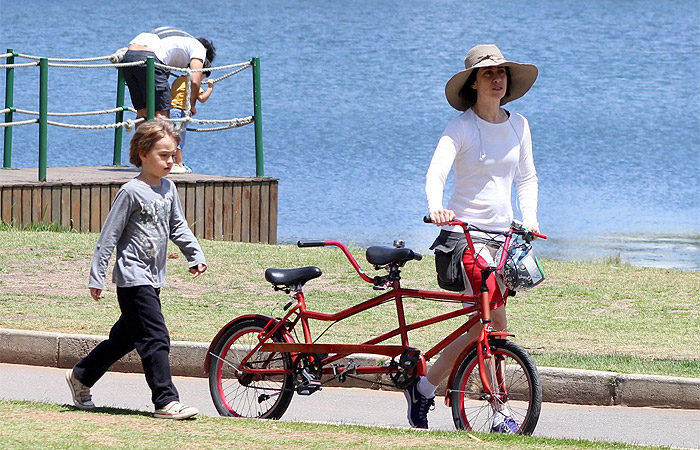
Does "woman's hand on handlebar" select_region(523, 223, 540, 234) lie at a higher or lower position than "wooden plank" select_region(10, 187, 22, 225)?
higher

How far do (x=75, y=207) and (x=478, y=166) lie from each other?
9.46 m

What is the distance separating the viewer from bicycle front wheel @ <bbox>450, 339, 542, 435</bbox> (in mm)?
6789

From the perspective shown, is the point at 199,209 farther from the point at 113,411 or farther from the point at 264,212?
the point at 113,411

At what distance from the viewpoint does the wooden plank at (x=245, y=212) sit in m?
17.5

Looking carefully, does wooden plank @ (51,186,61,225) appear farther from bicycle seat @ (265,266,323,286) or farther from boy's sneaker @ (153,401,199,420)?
boy's sneaker @ (153,401,199,420)

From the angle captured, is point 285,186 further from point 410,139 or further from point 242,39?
point 242,39

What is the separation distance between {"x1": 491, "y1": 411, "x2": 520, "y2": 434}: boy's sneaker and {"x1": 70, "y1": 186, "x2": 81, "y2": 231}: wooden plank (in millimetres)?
9623

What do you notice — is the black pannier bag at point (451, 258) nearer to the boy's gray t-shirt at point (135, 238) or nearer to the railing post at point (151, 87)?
the boy's gray t-shirt at point (135, 238)

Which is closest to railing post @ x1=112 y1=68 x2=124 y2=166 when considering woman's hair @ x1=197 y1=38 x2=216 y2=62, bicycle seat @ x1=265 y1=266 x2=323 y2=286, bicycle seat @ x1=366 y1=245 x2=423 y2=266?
woman's hair @ x1=197 y1=38 x2=216 y2=62

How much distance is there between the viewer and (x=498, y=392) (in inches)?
271

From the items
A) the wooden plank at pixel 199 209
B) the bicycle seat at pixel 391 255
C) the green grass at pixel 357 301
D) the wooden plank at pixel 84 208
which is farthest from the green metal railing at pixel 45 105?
the bicycle seat at pixel 391 255

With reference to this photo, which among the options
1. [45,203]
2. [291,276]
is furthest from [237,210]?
[291,276]

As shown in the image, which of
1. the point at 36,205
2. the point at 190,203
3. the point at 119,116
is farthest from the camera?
the point at 119,116

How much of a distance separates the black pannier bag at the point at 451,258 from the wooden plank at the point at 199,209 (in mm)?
9935
